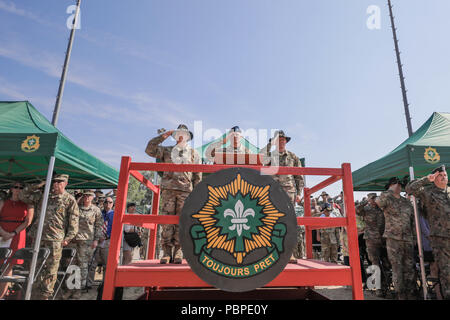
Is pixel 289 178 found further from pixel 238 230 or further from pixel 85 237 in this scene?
pixel 85 237

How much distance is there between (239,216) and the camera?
6.25ft

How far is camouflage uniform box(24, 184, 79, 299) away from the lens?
428 cm

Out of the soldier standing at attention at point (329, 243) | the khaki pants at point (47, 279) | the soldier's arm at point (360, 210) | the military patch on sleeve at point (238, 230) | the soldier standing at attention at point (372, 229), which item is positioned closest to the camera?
the military patch on sleeve at point (238, 230)

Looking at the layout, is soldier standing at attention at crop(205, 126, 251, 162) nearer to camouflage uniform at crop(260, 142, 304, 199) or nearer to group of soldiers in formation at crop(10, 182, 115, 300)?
camouflage uniform at crop(260, 142, 304, 199)

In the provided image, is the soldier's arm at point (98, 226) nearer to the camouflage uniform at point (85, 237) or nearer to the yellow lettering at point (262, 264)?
the camouflage uniform at point (85, 237)

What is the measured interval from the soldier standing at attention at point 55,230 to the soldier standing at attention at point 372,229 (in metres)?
6.06

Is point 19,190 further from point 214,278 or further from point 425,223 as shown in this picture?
point 425,223

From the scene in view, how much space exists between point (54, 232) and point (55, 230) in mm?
37

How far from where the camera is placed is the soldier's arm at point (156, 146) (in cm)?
377

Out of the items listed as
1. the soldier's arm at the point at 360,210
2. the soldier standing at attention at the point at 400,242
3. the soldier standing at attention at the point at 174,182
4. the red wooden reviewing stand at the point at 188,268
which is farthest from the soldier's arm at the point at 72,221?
the soldier's arm at the point at 360,210

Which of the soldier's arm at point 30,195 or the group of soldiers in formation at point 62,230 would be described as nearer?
the group of soldiers in formation at point 62,230

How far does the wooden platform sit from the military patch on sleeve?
0.57 feet

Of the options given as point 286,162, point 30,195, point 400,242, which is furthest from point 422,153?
point 30,195

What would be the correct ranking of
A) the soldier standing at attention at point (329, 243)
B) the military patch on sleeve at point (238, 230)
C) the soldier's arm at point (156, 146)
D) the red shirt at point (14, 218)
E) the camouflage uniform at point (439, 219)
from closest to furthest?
the military patch on sleeve at point (238, 230) < the soldier's arm at point (156, 146) < the camouflage uniform at point (439, 219) < the red shirt at point (14, 218) < the soldier standing at attention at point (329, 243)
